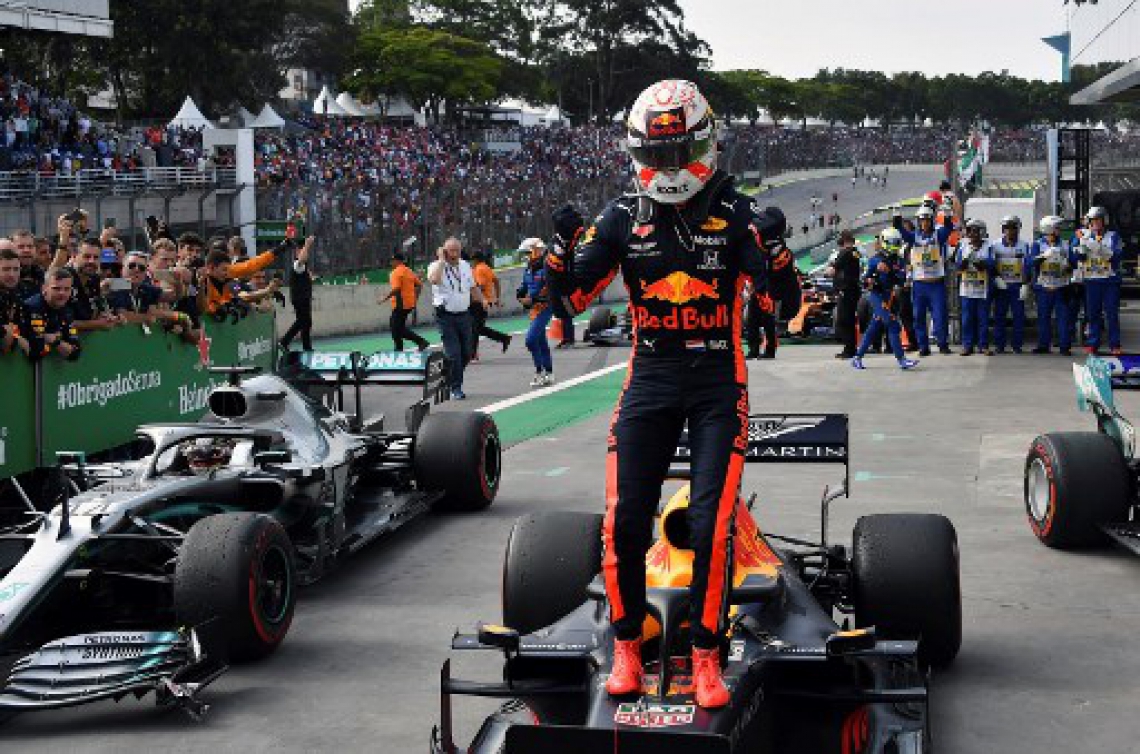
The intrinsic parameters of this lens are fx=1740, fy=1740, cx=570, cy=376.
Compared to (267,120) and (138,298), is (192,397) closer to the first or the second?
(138,298)

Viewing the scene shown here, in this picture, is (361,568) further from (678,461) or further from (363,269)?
(363,269)

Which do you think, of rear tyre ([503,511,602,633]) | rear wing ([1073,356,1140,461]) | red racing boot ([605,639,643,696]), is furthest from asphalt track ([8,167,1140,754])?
red racing boot ([605,639,643,696])

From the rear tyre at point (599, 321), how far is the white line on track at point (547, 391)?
2.92 metres

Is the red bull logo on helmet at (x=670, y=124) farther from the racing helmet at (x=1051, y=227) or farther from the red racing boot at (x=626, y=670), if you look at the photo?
the racing helmet at (x=1051, y=227)

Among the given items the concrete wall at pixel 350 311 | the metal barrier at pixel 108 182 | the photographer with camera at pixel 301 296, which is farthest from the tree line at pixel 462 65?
the photographer with camera at pixel 301 296

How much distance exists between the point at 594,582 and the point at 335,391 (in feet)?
22.0

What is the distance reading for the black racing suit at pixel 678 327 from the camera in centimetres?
619

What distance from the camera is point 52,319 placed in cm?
1206

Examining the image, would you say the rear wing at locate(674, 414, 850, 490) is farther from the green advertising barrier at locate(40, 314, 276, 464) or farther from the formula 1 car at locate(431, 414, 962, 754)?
the green advertising barrier at locate(40, 314, 276, 464)

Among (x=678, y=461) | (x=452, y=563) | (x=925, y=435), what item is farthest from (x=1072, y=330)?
(x=678, y=461)

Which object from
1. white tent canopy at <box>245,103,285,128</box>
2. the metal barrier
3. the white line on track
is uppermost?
white tent canopy at <box>245,103,285,128</box>

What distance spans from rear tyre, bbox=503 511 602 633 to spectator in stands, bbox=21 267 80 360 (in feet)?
17.4

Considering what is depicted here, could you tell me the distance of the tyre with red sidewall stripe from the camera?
778cm

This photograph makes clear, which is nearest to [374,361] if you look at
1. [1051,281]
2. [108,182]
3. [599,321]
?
[1051,281]
